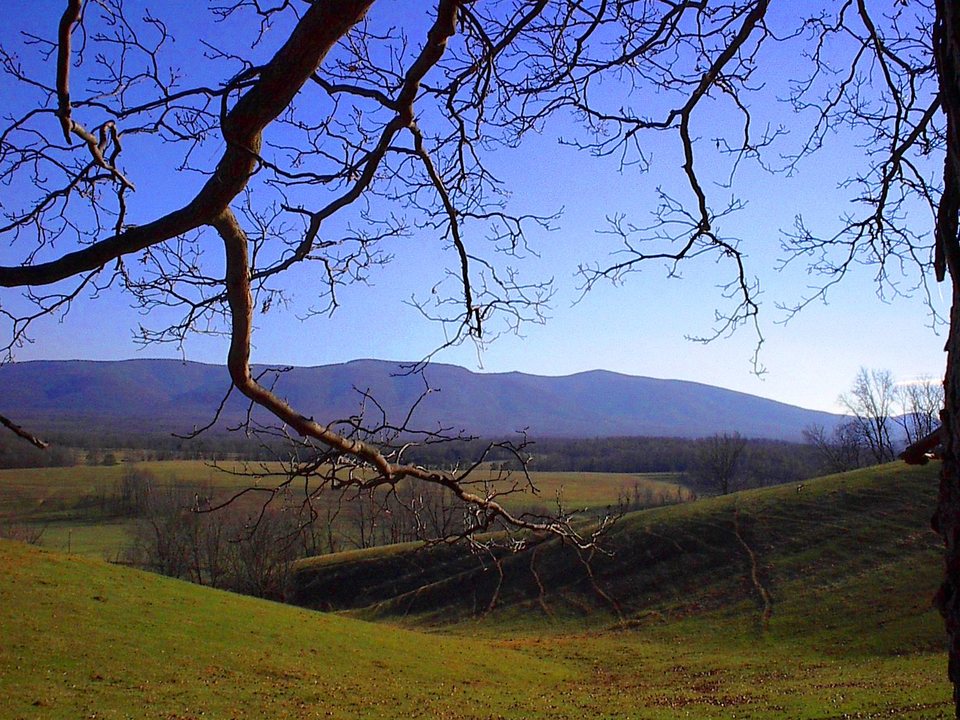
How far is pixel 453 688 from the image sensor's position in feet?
88.1

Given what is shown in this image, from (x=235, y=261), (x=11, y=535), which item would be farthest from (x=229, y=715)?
(x=11, y=535)

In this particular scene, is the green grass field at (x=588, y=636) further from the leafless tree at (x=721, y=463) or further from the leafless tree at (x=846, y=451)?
the leafless tree at (x=721, y=463)

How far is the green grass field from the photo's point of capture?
860 inches

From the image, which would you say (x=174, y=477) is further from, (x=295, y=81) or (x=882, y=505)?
(x=295, y=81)

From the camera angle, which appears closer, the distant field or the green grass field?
the green grass field

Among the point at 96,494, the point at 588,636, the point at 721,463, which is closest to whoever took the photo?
the point at 588,636

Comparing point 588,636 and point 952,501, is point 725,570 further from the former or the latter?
point 952,501

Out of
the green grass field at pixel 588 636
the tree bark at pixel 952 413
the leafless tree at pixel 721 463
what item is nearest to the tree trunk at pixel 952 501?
the tree bark at pixel 952 413

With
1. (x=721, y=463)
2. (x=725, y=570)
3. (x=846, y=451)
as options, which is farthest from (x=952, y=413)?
(x=721, y=463)

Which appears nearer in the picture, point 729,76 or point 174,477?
point 729,76

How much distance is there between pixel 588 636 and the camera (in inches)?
1618

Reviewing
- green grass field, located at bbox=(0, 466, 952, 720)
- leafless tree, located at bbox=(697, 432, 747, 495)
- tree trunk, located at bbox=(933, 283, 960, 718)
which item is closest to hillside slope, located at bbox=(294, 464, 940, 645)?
green grass field, located at bbox=(0, 466, 952, 720)

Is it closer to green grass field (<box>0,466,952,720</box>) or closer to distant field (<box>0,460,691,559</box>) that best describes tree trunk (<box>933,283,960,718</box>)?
green grass field (<box>0,466,952,720</box>)

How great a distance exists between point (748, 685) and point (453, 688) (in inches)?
412
